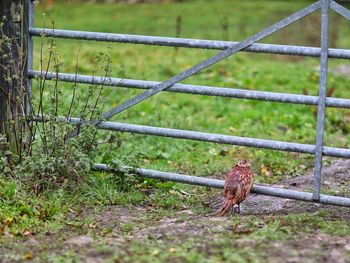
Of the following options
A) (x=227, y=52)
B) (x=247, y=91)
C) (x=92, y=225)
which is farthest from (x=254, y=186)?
(x=92, y=225)

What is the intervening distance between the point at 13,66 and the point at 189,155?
8.37ft

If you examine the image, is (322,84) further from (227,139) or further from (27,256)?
(27,256)

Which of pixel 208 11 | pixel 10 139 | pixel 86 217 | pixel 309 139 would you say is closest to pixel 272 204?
pixel 86 217

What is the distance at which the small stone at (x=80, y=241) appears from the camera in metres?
5.38

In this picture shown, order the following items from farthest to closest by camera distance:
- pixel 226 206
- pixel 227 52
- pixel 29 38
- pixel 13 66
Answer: pixel 29 38
pixel 13 66
pixel 227 52
pixel 226 206

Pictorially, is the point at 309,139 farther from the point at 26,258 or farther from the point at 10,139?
the point at 26,258

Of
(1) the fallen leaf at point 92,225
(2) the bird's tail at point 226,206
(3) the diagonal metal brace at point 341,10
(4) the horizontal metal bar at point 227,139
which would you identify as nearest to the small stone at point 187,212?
(2) the bird's tail at point 226,206

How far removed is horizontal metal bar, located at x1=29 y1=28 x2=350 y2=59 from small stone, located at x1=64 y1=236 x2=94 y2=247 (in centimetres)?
178

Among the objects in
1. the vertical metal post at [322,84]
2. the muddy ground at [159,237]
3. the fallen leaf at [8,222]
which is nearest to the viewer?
the muddy ground at [159,237]

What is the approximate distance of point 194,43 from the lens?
21.1 feet

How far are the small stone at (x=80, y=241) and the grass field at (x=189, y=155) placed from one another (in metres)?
0.08

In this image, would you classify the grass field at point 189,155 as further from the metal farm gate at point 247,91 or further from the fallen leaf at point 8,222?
the metal farm gate at point 247,91

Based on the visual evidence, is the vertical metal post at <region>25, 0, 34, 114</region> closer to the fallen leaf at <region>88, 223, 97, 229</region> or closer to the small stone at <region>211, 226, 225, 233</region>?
the fallen leaf at <region>88, 223, 97, 229</region>

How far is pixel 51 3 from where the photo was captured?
2244 cm
